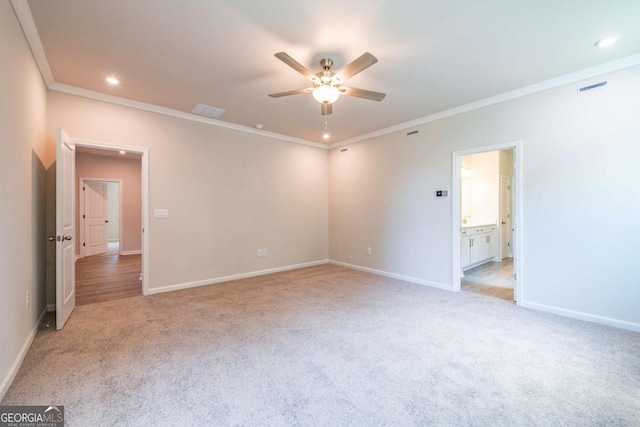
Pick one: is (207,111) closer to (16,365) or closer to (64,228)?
(64,228)

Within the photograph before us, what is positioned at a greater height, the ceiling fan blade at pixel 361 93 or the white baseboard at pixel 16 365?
the ceiling fan blade at pixel 361 93

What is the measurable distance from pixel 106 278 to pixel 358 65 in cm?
552

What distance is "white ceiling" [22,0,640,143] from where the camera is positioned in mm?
2092

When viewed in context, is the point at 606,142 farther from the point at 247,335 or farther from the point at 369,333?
the point at 247,335

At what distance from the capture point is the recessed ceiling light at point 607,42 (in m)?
2.44

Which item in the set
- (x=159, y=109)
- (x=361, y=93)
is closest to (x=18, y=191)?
(x=159, y=109)

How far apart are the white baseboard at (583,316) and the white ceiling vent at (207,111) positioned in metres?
5.01

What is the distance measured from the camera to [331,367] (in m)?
2.15

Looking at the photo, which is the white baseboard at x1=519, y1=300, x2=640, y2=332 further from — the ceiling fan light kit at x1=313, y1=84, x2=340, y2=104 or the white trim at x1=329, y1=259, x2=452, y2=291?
the ceiling fan light kit at x1=313, y1=84, x2=340, y2=104

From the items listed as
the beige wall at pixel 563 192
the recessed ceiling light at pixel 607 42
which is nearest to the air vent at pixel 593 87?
the beige wall at pixel 563 192

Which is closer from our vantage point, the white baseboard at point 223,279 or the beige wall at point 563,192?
the beige wall at point 563,192

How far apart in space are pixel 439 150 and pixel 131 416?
15.1ft

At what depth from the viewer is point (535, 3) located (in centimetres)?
203

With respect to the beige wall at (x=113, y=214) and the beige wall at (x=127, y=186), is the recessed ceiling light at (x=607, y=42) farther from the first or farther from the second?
the beige wall at (x=113, y=214)
